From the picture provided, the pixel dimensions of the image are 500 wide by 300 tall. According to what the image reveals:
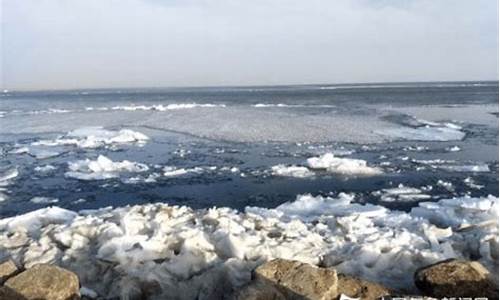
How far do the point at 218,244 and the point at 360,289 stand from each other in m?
1.66

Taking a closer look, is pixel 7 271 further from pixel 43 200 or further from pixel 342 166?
pixel 342 166

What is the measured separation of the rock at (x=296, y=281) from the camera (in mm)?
4199

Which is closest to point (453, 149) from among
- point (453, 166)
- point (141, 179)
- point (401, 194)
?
point (453, 166)

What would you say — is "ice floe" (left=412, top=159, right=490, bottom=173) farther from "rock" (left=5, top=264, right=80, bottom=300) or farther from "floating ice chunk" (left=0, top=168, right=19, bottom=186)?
"floating ice chunk" (left=0, top=168, right=19, bottom=186)

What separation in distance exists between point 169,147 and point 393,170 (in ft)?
20.7

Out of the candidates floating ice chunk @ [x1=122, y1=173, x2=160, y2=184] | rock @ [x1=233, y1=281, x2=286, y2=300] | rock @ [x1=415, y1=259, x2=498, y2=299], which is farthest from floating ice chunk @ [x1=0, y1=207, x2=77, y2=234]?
rock @ [x1=415, y1=259, x2=498, y2=299]

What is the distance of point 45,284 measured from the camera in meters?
4.37

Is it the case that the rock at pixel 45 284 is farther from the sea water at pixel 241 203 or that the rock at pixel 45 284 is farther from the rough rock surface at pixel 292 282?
the rough rock surface at pixel 292 282

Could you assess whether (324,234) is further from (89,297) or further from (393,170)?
(393,170)

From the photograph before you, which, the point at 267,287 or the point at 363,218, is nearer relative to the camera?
the point at 267,287

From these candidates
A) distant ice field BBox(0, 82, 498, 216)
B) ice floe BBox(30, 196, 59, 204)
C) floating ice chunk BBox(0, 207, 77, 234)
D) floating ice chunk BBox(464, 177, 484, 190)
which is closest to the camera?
floating ice chunk BBox(0, 207, 77, 234)

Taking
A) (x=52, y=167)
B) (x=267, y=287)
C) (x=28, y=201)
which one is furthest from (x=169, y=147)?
(x=267, y=287)

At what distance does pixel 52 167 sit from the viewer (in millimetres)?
11578

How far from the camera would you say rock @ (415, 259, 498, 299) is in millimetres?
4371
